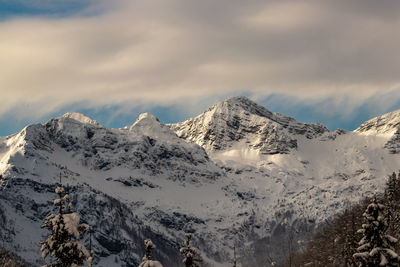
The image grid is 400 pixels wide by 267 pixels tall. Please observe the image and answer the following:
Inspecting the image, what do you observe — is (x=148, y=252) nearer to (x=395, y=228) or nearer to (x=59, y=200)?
(x=59, y=200)

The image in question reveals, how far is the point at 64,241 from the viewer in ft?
146

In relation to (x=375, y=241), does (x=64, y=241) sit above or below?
above

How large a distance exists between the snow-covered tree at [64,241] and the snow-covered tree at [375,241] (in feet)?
59.4

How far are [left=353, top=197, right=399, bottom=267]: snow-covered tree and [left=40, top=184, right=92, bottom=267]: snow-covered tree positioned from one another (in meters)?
18.1

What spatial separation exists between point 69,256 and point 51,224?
239 centimetres

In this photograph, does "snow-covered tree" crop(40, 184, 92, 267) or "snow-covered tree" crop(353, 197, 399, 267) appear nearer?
"snow-covered tree" crop(40, 184, 92, 267)

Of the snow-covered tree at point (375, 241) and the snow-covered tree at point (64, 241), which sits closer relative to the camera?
the snow-covered tree at point (64, 241)

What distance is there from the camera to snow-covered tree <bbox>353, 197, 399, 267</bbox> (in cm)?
4650

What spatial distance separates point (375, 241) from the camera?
47438 millimetres

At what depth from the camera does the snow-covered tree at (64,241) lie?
1722 inches

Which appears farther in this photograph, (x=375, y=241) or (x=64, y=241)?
(x=375, y=241)

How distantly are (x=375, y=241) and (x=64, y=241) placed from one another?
20740 millimetres

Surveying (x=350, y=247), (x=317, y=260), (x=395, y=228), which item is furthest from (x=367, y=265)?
(x=317, y=260)

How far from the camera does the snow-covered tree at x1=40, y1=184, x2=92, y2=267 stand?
1722 inches
